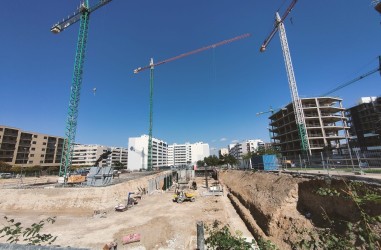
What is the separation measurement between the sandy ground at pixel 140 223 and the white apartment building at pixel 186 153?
159870 millimetres

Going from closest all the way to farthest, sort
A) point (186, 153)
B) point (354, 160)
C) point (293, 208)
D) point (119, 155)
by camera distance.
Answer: point (354, 160) < point (293, 208) < point (119, 155) < point (186, 153)

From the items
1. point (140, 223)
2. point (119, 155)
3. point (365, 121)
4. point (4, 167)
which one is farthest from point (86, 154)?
point (365, 121)

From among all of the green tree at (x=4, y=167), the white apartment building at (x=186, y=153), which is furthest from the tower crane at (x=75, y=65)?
the white apartment building at (x=186, y=153)

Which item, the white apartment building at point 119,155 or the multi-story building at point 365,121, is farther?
the white apartment building at point 119,155

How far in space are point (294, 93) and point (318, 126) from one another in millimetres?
13168

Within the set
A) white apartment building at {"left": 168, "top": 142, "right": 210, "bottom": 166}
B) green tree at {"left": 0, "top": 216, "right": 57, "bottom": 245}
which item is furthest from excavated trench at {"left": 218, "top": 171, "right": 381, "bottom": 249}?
white apartment building at {"left": 168, "top": 142, "right": 210, "bottom": 166}

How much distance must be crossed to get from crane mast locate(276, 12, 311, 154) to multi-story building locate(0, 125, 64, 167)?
349 ft

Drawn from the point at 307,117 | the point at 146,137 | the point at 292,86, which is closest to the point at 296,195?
the point at 307,117

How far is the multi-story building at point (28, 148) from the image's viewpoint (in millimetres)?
78125

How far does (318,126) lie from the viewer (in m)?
64.9

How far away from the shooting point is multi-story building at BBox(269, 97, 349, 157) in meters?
64.1

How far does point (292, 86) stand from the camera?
69.8 m

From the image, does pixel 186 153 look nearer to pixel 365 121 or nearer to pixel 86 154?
pixel 86 154

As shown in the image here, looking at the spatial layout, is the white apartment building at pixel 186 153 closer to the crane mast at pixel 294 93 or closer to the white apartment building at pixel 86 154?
the white apartment building at pixel 86 154
